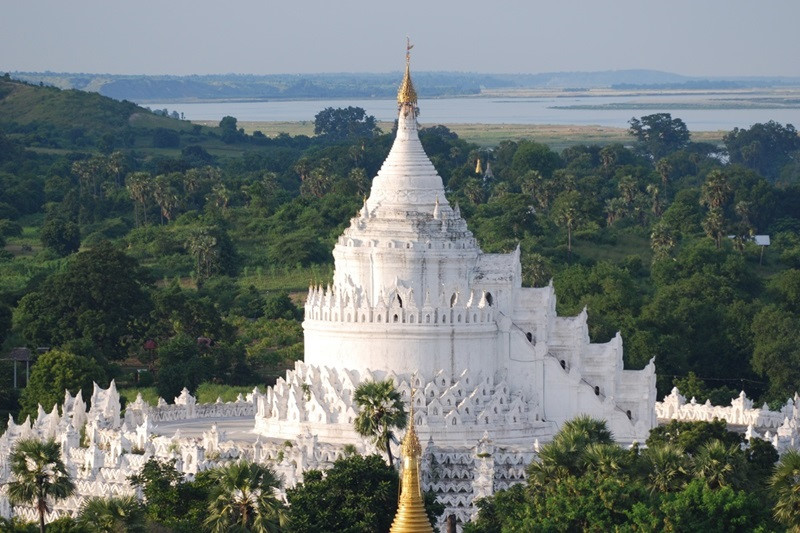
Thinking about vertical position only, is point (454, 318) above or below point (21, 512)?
above

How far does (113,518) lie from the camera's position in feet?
233

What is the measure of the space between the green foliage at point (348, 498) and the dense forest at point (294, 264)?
24.3 metres

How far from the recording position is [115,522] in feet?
233

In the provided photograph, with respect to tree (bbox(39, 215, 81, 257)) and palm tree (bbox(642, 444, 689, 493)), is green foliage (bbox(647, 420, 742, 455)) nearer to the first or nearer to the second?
palm tree (bbox(642, 444, 689, 493))

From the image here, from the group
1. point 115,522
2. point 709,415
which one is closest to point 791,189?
point 709,415

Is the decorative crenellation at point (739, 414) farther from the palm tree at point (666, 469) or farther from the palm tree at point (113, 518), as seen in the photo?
the palm tree at point (113, 518)

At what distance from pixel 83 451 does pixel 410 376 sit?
10.3 meters

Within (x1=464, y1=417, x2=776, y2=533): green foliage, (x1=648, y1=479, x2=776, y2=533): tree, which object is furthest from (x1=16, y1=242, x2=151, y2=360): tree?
(x1=648, y1=479, x2=776, y2=533): tree

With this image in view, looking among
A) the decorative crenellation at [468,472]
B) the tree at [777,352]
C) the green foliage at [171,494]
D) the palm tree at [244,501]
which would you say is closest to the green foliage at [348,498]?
the green foliage at [171,494]

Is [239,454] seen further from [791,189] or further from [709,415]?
[791,189]

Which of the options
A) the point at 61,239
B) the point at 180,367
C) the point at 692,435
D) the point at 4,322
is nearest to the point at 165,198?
the point at 61,239

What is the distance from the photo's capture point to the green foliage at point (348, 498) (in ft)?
249

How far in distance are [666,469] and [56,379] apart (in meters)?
32.7

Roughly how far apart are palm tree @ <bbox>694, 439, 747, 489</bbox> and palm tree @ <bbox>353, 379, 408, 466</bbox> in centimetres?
928
